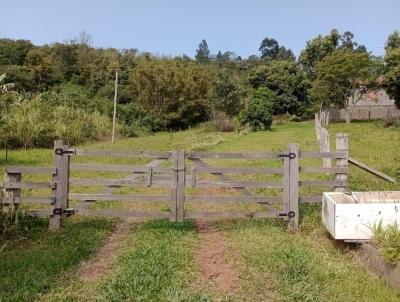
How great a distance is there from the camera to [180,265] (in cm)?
596

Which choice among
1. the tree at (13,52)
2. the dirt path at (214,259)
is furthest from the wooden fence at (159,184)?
the tree at (13,52)

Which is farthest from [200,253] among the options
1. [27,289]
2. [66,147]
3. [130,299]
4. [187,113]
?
[187,113]

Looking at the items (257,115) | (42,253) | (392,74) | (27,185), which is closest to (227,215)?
(42,253)

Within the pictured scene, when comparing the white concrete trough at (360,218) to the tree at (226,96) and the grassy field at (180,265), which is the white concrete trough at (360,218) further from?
the tree at (226,96)

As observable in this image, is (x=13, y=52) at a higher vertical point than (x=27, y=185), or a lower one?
higher

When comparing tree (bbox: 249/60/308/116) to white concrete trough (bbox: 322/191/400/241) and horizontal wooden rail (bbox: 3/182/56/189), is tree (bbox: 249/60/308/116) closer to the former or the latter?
horizontal wooden rail (bbox: 3/182/56/189)

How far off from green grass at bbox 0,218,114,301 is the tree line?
1917 cm

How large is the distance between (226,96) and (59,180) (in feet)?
111

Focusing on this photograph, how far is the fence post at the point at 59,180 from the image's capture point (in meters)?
7.91

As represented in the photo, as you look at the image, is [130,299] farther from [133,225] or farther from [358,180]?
[358,180]

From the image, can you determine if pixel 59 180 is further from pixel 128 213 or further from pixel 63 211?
pixel 128 213

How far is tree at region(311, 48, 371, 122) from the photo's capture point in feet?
126

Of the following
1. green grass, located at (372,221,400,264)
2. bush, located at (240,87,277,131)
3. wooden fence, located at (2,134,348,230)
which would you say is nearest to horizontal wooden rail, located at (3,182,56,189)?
wooden fence, located at (2,134,348,230)

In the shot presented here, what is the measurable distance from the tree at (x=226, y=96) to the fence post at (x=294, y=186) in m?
33.0
